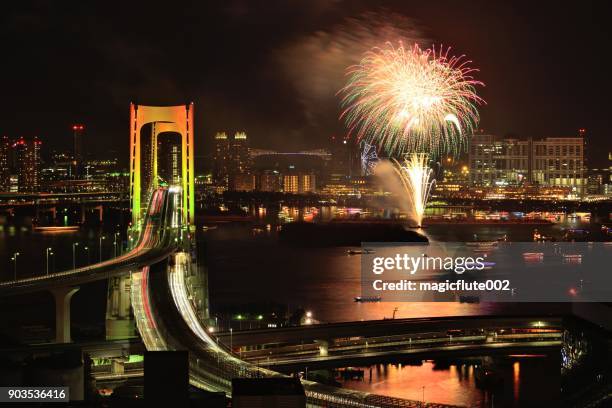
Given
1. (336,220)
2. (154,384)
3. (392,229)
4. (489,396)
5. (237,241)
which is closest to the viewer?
(154,384)

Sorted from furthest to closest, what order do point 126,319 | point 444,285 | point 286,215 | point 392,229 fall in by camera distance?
point 286,215
point 392,229
point 444,285
point 126,319

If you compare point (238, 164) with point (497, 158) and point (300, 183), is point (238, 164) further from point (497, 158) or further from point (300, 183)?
point (497, 158)

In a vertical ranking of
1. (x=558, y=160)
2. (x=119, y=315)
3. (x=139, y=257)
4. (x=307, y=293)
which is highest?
(x=558, y=160)

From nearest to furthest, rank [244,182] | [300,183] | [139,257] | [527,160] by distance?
1. [139,257]
2. [527,160]
3. [300,183]
4. [244,182]

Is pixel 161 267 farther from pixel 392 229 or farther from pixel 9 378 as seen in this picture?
pixel 392 229

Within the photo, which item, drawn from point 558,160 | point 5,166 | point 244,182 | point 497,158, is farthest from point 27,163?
point 558,160

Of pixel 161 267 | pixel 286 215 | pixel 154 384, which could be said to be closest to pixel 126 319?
pixel 161 267
